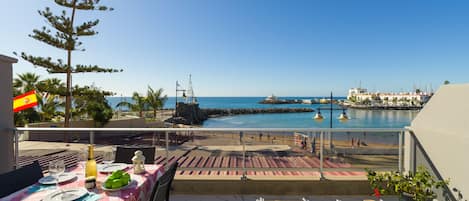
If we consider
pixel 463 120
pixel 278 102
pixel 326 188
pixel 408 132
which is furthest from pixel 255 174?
pixel 278 102

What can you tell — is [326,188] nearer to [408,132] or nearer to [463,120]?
[408,132]

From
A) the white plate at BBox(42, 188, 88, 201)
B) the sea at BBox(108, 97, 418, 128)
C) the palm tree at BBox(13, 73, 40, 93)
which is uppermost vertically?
the palm tree at BBox(13, 73, 40, 93)

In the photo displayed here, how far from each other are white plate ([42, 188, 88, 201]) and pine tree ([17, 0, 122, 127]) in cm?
1094

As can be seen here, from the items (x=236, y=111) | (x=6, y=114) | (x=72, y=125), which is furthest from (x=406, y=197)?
(x=236, y=111)

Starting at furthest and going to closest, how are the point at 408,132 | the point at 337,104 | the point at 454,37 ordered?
1. the point at 337,104
2. the point at 454,37
3. the point at 408,132

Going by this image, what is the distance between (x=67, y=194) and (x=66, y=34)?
38.8 feet

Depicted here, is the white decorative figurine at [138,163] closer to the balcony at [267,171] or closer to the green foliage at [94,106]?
the balcony at [267,171]

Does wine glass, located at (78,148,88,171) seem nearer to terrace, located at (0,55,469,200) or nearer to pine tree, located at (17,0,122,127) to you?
terrace, located at (0,55,469,200)

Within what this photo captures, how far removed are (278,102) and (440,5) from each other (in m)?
69.8

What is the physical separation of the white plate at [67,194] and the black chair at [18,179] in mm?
408

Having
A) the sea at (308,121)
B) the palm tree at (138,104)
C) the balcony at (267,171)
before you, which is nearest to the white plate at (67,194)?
the balcony at (267,171)

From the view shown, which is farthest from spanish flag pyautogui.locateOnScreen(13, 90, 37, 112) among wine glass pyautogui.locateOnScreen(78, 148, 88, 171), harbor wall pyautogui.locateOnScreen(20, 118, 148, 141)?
wine glass pyautogui.locateOnScreen(78, 148, 88, 171)

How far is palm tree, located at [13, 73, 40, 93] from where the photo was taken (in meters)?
11.8

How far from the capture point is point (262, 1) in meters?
9.00
